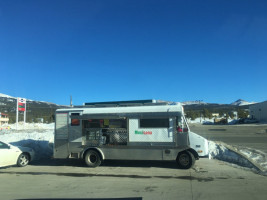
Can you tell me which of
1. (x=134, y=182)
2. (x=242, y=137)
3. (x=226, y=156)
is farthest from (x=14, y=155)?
(x=242, y=137)

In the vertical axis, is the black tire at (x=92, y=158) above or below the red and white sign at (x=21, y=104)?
below

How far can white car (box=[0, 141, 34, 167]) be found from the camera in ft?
32.0

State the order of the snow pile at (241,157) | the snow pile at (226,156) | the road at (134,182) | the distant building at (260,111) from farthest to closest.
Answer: the distant building at (260,111) < the snow pile at (226,156) < the snow pile at (241,157) < the road at (134,182)

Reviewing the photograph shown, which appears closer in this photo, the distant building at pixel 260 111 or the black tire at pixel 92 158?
the black tire at pixel 92 158

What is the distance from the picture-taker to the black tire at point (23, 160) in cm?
1045

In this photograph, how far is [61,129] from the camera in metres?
11.0

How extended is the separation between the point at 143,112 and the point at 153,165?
7.71ft

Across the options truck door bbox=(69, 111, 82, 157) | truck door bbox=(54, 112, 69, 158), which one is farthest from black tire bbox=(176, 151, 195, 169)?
truck door bbox=(54, 112, 69, 158)

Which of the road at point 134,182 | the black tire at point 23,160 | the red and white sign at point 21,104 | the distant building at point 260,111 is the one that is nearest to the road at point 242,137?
the road at point 134,182

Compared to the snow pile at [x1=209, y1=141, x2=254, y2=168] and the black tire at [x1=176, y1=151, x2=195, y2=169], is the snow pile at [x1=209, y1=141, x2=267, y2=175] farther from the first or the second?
the black tire at [x1=176, y1=151, x2=195, y2=169]

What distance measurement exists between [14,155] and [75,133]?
260 centimetres

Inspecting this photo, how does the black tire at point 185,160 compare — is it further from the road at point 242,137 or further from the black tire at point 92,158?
the road at point 242,137

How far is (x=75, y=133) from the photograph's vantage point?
35.4 feet

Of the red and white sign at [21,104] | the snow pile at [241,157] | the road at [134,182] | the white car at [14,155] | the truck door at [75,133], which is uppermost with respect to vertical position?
the red and white sign at [21,104]
